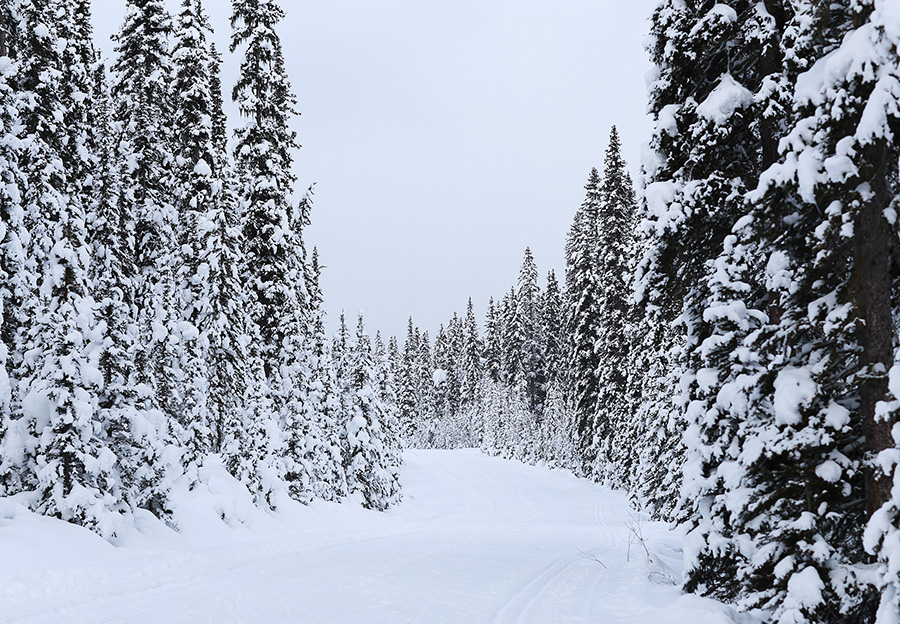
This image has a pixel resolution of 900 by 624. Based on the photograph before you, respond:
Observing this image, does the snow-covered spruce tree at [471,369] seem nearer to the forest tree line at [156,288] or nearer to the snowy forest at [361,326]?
the snowy forest at [361,326]

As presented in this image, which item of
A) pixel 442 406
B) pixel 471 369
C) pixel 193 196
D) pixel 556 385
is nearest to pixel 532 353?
pixel 556 385

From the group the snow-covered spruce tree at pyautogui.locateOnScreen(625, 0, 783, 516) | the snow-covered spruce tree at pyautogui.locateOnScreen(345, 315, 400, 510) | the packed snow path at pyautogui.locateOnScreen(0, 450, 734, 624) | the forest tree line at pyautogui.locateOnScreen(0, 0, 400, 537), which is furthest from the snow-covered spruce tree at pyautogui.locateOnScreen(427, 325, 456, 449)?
the snow-covered spruce tree at pyautogui.locateOnScreen(625, 0, 783, 516)

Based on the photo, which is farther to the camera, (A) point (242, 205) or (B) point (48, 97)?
(A) point (242, 205)

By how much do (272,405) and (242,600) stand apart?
41.5 ft

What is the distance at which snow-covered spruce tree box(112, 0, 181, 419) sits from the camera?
19.0m

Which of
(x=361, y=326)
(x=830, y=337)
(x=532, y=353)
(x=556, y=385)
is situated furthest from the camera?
(x=532, y=353)

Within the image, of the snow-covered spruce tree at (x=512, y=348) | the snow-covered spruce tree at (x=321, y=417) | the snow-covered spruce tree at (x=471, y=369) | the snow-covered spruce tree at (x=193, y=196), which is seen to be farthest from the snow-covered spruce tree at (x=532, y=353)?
the snow-covered spruce tree at (x=193, y=196)

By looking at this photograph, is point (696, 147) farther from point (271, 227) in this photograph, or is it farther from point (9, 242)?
point (271, 227)

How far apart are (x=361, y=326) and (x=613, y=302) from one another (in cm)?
1280

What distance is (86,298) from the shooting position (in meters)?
14.0

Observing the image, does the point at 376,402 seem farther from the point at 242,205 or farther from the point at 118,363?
the point at 118,363

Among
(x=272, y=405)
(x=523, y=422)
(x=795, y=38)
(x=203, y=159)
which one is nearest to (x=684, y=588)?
(x=795, y=38)

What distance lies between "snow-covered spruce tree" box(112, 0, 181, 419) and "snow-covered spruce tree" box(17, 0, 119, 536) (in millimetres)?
4089

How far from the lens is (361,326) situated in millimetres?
32125
